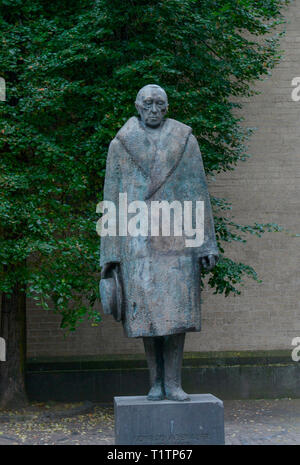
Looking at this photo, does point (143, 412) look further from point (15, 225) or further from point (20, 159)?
point (20, 159)

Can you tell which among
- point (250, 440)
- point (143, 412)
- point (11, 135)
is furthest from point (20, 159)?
point (143, 412)

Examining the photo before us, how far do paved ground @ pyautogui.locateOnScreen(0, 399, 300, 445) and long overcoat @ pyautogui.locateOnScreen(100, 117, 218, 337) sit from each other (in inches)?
156

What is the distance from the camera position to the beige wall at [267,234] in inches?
447

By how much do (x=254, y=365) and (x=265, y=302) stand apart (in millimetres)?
1081

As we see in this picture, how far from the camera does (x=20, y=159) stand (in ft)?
30.0

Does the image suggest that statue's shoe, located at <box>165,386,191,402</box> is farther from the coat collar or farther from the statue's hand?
the coat collar

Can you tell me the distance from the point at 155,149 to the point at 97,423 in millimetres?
5663

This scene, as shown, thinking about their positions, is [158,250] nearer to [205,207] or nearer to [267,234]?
[205,207]

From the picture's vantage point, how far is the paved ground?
27.2 feet

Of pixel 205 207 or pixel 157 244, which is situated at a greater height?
pixel 205 207

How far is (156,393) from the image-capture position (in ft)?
15.5

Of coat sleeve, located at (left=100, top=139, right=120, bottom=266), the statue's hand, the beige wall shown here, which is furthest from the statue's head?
the beige wall

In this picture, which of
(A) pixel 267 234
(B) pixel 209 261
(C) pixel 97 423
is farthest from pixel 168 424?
(A) pixel 267 234


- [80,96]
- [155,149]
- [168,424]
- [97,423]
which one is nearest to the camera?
[168,424]
